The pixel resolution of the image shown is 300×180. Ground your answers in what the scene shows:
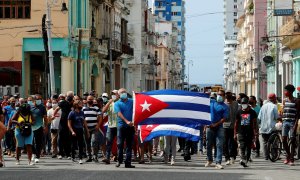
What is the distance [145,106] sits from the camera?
2161 cm

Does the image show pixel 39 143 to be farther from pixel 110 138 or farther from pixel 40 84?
pixel 40 84

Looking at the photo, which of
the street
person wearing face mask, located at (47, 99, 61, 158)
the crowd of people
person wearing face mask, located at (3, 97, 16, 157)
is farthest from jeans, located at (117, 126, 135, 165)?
person wearing face mask, located at (3, 97, 16, 157)

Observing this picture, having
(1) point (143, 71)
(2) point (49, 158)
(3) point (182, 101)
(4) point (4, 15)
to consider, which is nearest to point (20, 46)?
(4) point (4, 15)

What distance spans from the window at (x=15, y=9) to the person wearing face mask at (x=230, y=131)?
103 ft

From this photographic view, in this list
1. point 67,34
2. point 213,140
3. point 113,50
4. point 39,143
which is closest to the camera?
point 213,140

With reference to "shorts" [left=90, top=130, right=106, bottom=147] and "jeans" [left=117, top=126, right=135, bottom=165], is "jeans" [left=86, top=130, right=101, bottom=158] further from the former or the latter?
"jeans" [left=117, top=126, right=135, bottom=165]

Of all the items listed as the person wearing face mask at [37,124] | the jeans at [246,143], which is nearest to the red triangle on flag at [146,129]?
the jeans at [246,143]

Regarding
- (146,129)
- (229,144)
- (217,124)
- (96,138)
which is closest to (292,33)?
(229,144)

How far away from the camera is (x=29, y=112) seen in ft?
70.7

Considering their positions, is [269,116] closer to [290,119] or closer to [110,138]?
[290,119]

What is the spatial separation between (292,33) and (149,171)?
3150 cm

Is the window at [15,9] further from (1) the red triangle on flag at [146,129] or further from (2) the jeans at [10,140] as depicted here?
(1) the red triangle on flag at [146,129]

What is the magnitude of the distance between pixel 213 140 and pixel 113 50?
44863 mm

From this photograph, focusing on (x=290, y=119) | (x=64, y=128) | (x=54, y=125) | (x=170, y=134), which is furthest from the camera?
(x=54, y=125)
